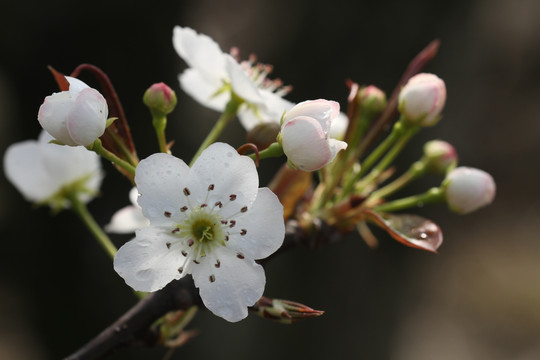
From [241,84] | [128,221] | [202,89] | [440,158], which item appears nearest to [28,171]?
[128,221]

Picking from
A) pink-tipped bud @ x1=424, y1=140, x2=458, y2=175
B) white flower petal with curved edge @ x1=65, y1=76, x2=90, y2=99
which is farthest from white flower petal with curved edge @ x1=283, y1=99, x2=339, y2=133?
pink-tipped bud @ x1=424, y1=140, x2=458, y2=175

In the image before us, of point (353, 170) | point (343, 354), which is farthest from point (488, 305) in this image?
point (353, 170)

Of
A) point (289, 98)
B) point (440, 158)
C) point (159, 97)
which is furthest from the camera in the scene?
point (289, 98)

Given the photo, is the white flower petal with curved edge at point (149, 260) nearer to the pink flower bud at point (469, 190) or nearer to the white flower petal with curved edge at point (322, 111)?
the white flower petal with curved edge at point (322, 111)

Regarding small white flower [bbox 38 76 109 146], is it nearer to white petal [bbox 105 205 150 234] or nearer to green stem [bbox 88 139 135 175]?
green stem [bbox 88 139 135 175]

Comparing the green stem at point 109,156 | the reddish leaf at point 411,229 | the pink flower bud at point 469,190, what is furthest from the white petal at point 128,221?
the pink flower bud at point 469,190

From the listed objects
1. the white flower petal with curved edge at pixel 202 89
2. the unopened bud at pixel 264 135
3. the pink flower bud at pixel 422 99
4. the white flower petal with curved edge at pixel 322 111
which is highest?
the pink flower bud at pixel 422 99

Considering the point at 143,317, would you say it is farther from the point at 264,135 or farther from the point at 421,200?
the point at 421,200
